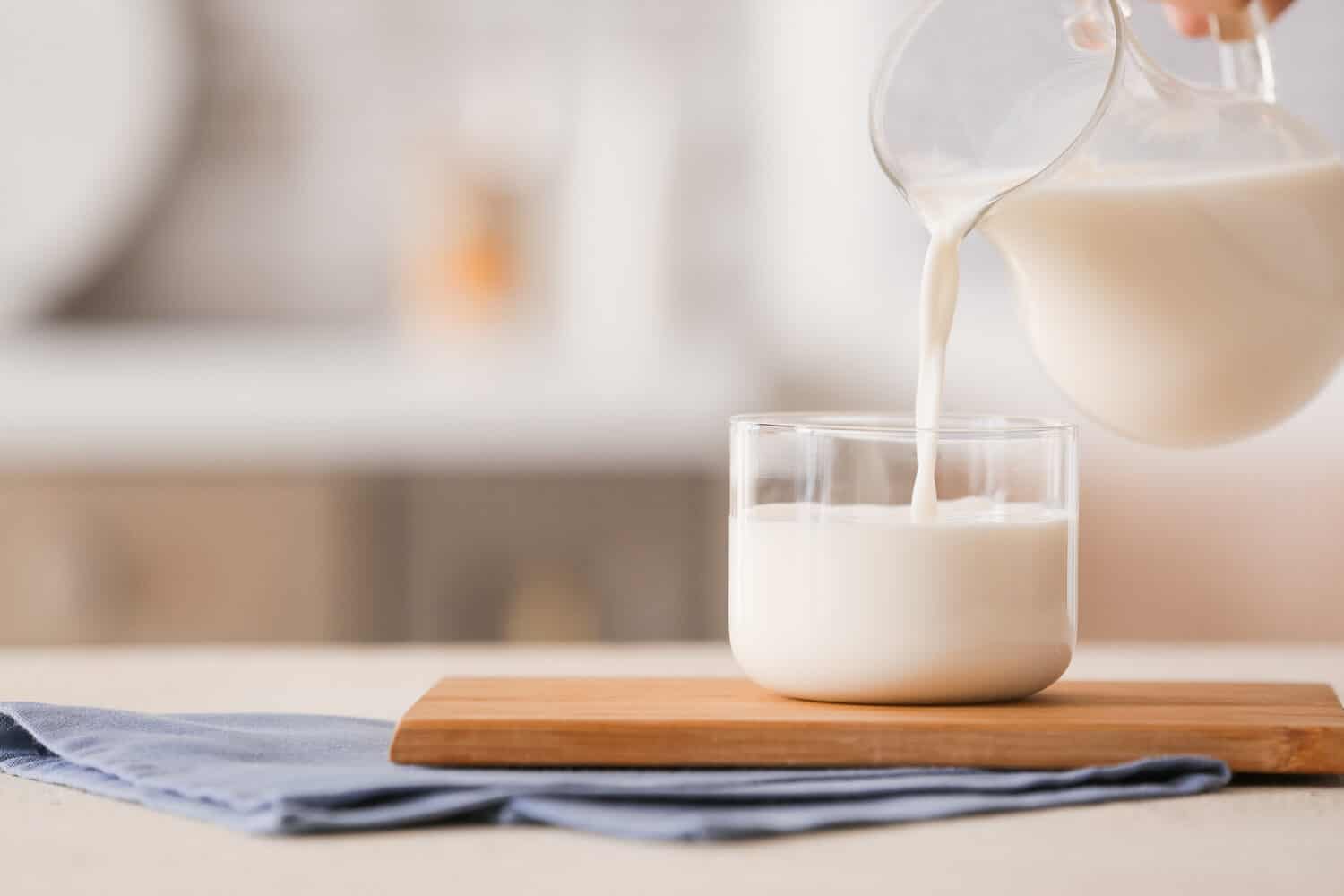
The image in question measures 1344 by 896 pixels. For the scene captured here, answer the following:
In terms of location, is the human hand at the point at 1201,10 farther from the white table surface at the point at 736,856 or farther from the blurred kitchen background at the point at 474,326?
the blurred kitchen background at the point at 474,326

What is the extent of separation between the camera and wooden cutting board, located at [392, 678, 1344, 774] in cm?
79

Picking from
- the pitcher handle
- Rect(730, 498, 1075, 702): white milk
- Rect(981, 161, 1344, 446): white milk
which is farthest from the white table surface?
the pitcher handle

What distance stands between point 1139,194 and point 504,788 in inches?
18.0

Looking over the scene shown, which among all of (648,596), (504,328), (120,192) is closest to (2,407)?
(120,192)

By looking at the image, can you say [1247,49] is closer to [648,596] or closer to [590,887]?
[590,887]

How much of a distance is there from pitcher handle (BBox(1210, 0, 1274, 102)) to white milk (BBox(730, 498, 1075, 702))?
0.27 meters

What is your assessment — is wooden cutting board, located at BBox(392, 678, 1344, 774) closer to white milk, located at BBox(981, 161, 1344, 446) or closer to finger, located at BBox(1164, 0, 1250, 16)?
white milk, located at BBox(981, 161, 1344, 446)

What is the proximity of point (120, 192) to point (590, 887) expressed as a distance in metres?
2.15

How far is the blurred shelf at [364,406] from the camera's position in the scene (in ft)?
7.60

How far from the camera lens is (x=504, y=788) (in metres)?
0.73

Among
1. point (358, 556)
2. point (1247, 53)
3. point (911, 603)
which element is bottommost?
point (358, 556)

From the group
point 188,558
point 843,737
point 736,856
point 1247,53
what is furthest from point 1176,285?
point 188,558

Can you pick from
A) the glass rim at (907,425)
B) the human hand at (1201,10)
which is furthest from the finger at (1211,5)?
the glass rim at (907,425)

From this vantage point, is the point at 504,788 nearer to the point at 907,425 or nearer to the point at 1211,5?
the point at 907,425
